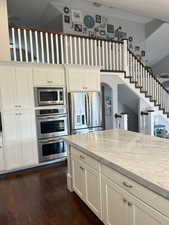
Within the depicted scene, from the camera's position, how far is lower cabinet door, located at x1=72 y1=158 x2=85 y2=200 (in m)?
2.46

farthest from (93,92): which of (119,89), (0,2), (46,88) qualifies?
(0,2)

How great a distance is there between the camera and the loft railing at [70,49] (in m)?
4.27

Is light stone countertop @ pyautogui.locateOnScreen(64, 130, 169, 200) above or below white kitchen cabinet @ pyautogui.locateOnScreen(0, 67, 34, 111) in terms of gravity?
below

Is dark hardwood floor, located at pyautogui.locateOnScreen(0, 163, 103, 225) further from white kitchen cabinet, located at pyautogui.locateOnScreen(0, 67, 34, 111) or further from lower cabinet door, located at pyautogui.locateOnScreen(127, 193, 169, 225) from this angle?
white kitchen cabinet, located at pyautogui.locateOnScreen(0, 67, 34, 111)

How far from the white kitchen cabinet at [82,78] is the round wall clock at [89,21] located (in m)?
3.03

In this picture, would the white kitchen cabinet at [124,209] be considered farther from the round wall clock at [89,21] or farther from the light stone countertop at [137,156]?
the round wall clock at [89,21]

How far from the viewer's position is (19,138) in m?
3.75

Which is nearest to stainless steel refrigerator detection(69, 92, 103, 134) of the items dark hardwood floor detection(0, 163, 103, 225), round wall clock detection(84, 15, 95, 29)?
dark hardwood floor detection(0, 163, 103, 225)

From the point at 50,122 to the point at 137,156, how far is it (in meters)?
2.56

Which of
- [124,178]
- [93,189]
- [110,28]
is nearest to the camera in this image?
[124,178]

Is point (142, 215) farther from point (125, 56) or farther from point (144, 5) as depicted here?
point (125, 56)

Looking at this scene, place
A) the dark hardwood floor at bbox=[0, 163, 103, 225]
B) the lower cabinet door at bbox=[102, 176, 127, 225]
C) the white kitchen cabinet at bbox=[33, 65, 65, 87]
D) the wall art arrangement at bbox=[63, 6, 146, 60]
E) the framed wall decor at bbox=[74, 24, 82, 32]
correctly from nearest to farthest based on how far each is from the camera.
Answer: the lower cabinet door at bbox=[102, 176, 127, 225]
the dark hardwood floor at bbox=[0, 163, 103, 225]
the white kitchen cabinet at bbox=[33, 65, 65, 87]
the wall art arrangement at bbox=[63, 6, 146, 60]
the framed wall decor at bbox=[74, 24, 82, 32]

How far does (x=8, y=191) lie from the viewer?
3.07 metres

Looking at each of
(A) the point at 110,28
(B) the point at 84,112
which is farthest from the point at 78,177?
(A) the point at 110,28
